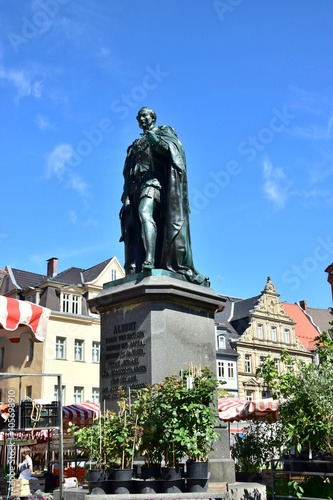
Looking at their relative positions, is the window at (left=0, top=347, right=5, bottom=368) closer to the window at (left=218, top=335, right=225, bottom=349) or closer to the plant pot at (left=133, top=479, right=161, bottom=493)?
the window at (left=218, top=335, right=225, bottom=349)

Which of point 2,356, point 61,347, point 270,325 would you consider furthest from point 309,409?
point 270,325

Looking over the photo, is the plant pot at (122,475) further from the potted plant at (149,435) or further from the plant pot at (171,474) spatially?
the plant pot at (171,474)

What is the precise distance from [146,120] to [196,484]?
242 inches

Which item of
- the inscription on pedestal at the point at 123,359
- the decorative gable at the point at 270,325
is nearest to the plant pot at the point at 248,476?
the inscription on pedestal at the point at 123,359

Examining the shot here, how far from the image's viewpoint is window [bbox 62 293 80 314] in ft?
134

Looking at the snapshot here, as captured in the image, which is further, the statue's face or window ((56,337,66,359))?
window ((56,337,66,359))

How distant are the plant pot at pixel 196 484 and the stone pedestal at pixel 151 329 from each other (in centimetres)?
→ 191

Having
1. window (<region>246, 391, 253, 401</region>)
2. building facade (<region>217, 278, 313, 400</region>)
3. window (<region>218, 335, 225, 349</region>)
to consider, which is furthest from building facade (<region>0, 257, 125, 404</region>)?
window (<region>246, 391, 253, 401</region>)

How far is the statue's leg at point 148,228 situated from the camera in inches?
373

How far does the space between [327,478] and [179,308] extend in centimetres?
301

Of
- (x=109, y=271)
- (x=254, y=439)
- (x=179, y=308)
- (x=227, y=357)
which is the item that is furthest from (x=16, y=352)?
(x=179, y=308)

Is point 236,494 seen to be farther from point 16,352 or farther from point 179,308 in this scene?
point 16,352

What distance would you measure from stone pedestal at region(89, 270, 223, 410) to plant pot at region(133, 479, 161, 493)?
191 cm

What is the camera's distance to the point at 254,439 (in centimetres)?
1177
